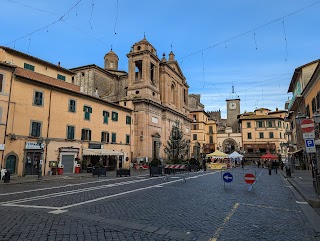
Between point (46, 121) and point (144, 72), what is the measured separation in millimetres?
22613

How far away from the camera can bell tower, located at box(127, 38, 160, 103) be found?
43.6 m

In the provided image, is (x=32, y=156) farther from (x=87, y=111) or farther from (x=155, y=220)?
(x=155, y=220)

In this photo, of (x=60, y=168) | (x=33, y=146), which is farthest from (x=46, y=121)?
(x=60, y=168)

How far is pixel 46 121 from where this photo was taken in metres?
25.2

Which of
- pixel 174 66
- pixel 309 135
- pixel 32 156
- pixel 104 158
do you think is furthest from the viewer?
pixel 174 66

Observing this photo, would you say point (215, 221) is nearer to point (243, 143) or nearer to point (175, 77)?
point (175, 77)

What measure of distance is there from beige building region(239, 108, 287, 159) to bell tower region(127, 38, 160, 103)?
3285cm

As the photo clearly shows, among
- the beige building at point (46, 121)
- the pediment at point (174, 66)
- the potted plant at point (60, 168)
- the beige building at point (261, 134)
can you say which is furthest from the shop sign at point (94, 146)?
the beige building at point (261, 134)

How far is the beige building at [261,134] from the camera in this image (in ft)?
214

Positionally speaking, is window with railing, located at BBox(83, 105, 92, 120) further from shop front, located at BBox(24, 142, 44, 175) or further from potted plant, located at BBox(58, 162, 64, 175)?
shop front, located at BBox(24, 142, 44, 175)

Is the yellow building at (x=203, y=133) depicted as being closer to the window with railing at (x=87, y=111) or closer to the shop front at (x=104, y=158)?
the shop front at (x=104, y=158)

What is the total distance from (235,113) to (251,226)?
8143 cm

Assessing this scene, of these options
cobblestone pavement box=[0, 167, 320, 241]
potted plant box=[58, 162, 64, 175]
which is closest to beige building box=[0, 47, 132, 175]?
potted plant box=[58, 162, 64, 175]

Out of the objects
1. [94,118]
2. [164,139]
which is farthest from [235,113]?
[94,118]
